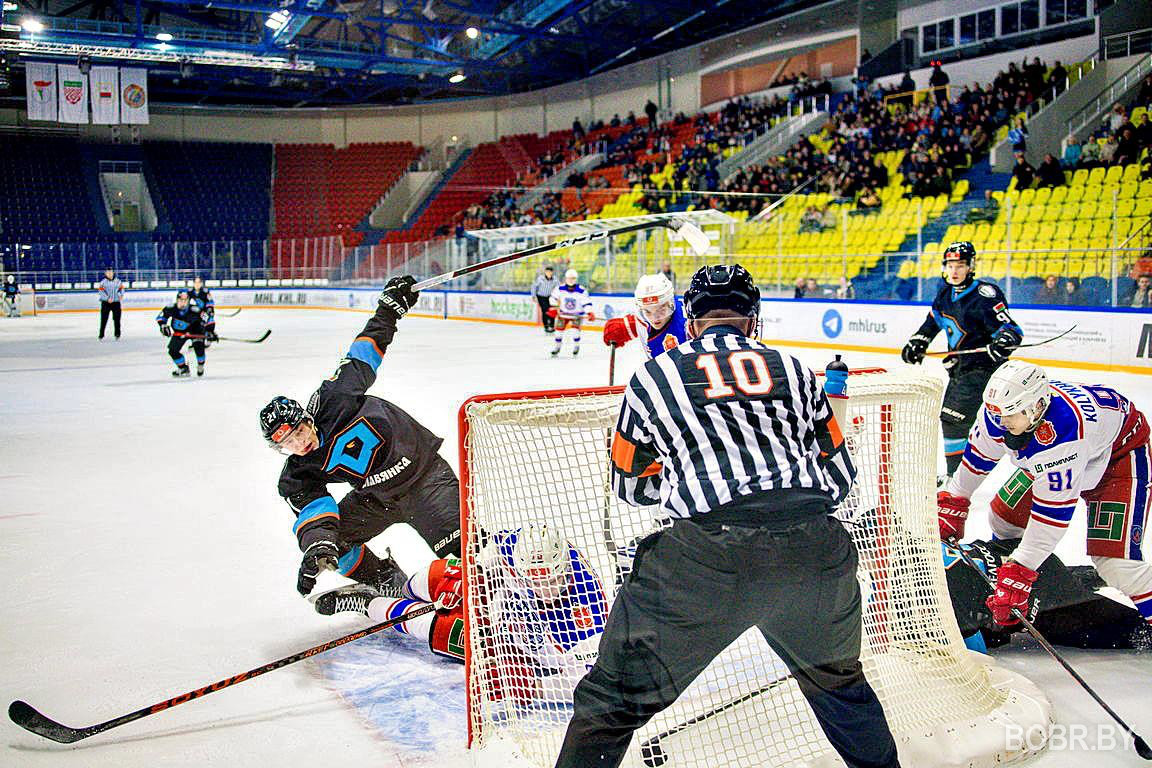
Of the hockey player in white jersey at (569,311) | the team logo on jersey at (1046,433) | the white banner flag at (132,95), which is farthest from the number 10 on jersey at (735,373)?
the white banner flag at (132,95)

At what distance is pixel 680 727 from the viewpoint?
2520 millimetres

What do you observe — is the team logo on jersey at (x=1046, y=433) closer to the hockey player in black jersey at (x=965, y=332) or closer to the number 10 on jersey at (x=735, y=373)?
the number 10 on jersey at (x=735, y=373)

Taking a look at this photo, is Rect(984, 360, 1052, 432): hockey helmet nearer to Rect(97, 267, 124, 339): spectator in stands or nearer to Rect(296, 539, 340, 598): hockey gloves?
Rect(296, 539, 340, 598): hockey gloves

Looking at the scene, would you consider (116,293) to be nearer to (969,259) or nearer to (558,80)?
(969,259)

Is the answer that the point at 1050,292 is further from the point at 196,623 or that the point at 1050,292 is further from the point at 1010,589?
the point at 196,623

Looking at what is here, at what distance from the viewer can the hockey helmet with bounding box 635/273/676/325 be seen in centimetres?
518

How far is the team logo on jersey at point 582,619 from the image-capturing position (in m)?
2.88

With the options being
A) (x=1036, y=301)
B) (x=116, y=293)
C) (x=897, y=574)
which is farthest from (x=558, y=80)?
(x=897, y=574)

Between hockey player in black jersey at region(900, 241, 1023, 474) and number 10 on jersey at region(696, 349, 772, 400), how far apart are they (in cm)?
340

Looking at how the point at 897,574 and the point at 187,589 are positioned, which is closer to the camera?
the point at 897,574

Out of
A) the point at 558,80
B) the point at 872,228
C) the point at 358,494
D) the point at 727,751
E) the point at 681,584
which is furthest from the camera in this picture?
the point at 558,80

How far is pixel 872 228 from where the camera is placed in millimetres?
13961

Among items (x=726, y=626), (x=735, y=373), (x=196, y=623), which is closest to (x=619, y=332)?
(x=196, y=623)

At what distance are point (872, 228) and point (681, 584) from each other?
1289 centimetres
